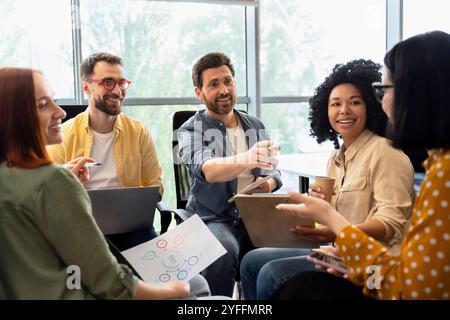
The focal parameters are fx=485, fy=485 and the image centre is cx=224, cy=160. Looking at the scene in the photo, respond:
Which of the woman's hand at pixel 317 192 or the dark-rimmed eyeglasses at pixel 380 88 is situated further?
the woman's hand at pixel 317 192

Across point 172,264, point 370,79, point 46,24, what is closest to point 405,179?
point 370,79

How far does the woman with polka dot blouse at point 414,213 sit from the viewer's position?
1.08 m

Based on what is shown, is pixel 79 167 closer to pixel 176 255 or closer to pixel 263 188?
pixel 176 255

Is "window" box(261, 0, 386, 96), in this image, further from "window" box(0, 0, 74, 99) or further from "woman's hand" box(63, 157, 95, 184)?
"woman's hand" box(63, 157, 95, 184)

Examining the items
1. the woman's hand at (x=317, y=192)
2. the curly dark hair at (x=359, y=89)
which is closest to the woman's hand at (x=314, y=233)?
the woman's hand at (x=317, y=192)

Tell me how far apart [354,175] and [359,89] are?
1.19ft

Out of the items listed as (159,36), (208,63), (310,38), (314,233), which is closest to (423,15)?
(310,38)

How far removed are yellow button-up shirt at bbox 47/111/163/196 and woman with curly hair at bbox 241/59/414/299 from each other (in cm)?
76

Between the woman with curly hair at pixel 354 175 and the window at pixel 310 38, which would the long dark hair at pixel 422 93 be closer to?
the woman with curly hair at pixel 354 175

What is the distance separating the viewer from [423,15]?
4.48m

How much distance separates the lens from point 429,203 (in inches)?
43.0

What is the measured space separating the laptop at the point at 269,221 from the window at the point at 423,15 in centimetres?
330

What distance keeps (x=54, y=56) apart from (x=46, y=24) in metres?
0.24
